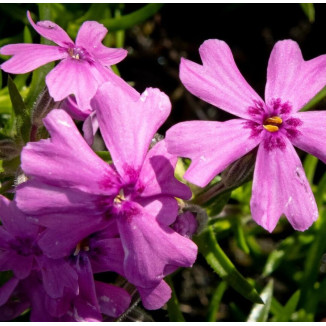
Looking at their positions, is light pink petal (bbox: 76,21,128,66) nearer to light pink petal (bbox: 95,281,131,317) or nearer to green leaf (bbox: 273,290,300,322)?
light pink petal (bbox: 95,281,131,317)

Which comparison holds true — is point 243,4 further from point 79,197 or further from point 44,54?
point 79,197

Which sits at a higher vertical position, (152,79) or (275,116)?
(275,116)

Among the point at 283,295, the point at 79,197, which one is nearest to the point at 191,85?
the point at 79,197

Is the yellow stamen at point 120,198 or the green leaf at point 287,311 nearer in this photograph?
the yellow stamen at point 120,198

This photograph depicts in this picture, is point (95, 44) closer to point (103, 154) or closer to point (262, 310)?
point (103, 154)

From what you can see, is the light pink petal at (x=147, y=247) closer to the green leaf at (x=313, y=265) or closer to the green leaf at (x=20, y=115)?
the green leaf at (x=20, y=115)

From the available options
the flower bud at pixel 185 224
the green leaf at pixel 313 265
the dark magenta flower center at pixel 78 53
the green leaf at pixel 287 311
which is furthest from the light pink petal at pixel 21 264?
the green leaf at pixel 313 265

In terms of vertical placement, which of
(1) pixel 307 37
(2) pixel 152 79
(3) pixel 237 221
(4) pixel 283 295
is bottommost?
(4) pixel 283 295

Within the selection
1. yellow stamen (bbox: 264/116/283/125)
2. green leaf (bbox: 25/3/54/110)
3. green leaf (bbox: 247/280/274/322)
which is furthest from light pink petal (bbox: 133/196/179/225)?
green leaf (bbox: 247/280/274/322)
